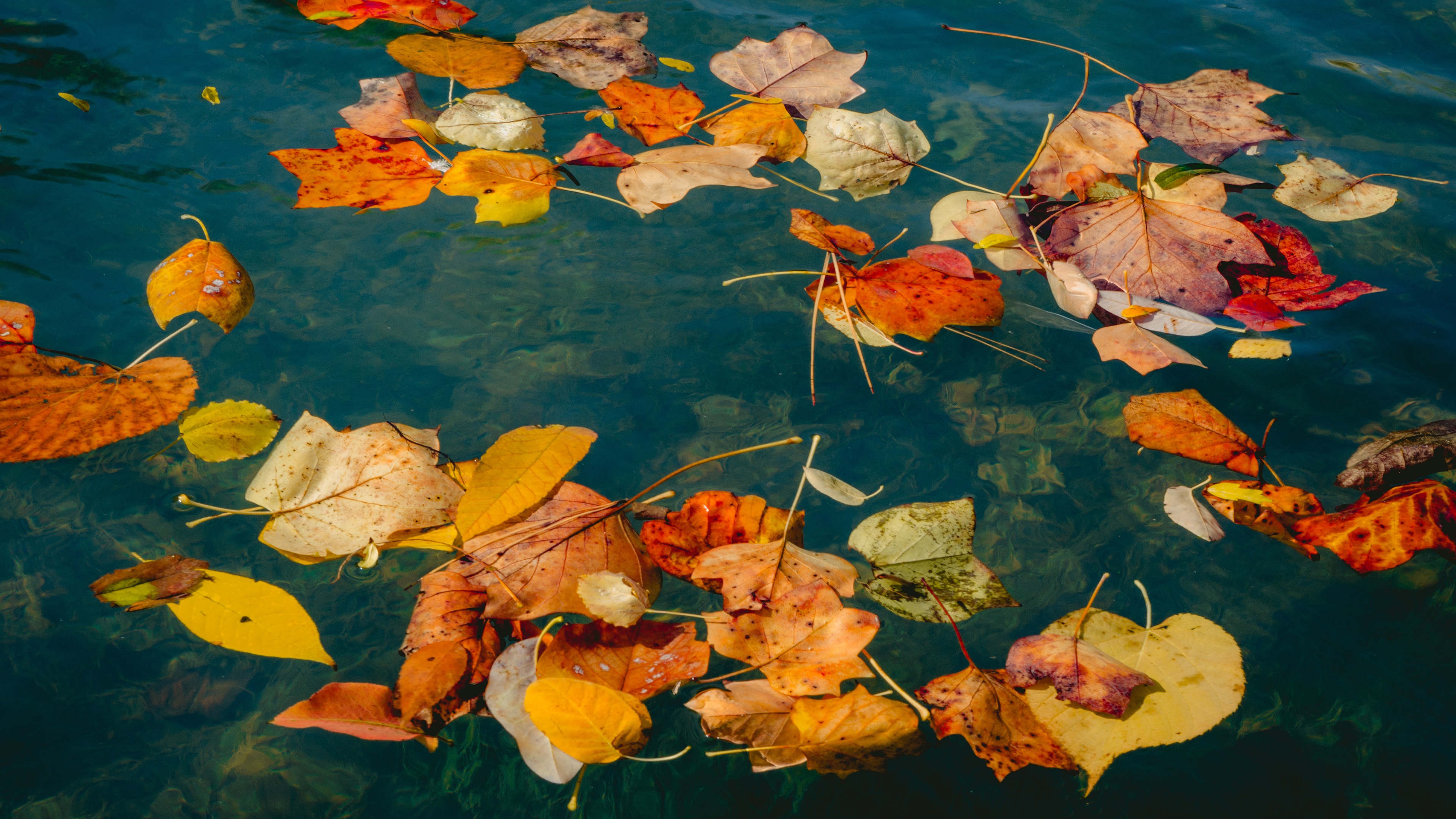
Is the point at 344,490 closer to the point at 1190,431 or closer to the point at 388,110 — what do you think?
the point at 388,110

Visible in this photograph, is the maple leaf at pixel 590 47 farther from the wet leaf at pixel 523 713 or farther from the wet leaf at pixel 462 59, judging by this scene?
the wet leaf at pixel 523 713

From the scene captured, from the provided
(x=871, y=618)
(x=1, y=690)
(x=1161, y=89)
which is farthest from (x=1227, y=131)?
(x=1, y=690)

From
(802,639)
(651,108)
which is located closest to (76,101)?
(651,108)

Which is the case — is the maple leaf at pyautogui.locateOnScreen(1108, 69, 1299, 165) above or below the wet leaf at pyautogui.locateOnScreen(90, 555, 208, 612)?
above

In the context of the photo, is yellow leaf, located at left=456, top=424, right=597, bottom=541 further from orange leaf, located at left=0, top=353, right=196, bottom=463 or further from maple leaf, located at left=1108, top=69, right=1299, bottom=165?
maple leaf, located at left=1108, top=69, right=1299, bottom=165

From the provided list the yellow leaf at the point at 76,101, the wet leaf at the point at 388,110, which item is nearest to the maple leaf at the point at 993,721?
the wet leaf at the point at 388,110

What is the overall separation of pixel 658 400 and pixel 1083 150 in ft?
3.78

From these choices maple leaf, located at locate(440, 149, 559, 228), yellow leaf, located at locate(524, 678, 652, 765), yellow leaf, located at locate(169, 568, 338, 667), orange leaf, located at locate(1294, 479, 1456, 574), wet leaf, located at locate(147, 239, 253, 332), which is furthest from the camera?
maple leaf, located at locate(440, 149, 559, 228)

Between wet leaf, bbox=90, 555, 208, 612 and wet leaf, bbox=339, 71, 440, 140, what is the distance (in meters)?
1.05

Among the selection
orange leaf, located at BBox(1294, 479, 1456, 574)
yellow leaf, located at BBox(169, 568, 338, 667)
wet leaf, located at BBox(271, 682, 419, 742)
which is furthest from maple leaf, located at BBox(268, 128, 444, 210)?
orange leaf, located at BBox(1294, 479, 1456, 574)

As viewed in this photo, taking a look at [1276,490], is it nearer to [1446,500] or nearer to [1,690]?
[1446,500]

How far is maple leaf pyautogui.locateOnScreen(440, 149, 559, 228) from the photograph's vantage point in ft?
5.18

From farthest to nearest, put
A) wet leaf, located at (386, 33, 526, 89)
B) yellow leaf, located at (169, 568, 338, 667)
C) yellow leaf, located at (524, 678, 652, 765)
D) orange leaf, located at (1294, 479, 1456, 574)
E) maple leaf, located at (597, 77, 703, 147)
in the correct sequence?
wet leaf, located at (386, 33, 526, 89) → maple leaf, located at (597, 77, 703, 147) → orange leaf, located at (1294, 479, 1456, 574) → yellow leaf, located at (169, 568, 338, 667) → yellow leaf, located at (524, 678, 652, 765)

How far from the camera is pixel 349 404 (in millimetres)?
1263
